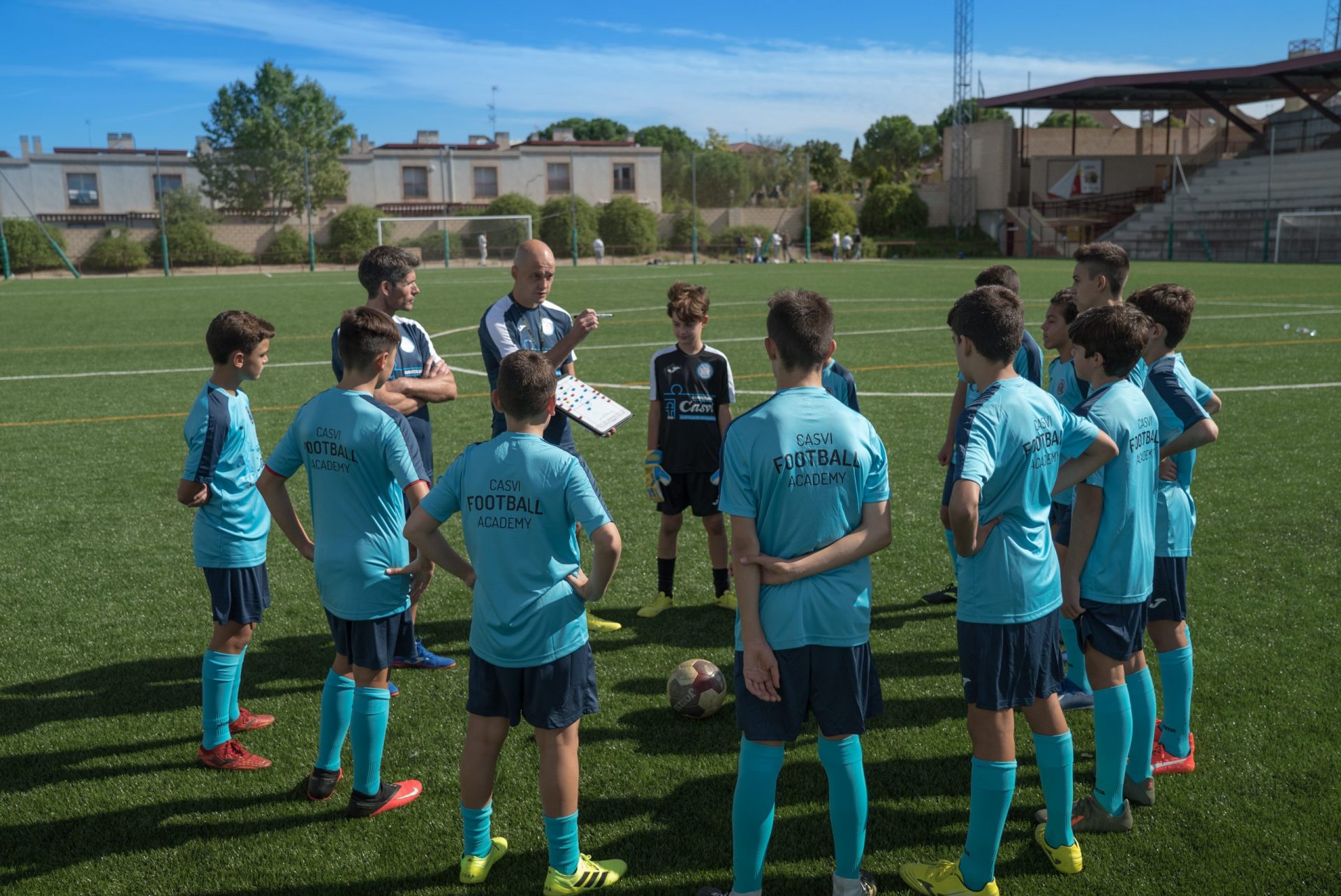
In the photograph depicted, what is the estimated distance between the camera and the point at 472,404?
43.4 feet

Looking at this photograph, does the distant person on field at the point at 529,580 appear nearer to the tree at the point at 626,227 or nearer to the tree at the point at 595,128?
the tree at the point at 626,227

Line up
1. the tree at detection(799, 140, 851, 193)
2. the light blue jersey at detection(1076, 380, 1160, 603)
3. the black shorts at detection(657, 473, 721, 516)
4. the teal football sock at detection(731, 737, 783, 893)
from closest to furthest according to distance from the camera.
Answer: the teal football sock at detection(731, 737, 783, 893) < the light blue jersey at detection(1076, 380, 1160, 603) < the black shorts at detection(657, 473, 721, 516) < the tree at detection(799, 140, 851, 193)

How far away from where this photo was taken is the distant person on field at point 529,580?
3311 millimetres

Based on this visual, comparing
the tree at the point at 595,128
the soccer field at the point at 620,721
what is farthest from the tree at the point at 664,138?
the soccer field at the point at 620,721

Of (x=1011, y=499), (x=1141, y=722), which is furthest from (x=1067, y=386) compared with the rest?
(x=1011, y=499)

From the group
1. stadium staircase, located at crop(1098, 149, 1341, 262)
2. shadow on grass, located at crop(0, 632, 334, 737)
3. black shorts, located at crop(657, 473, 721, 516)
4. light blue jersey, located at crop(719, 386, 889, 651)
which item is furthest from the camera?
stadium staircase, located at crop(1098, 149, 1341, 262)

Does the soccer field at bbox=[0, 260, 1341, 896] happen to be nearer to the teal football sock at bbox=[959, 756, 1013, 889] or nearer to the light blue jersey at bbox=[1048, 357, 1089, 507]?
the teal football sock at bbox=[959, 756, 1013, 889]

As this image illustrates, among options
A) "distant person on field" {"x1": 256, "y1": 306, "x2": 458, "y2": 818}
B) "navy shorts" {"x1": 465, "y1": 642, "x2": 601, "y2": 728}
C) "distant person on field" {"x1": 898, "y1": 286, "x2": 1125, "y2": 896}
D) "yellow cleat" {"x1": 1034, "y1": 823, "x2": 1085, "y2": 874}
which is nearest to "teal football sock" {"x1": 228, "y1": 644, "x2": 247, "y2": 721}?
"distant person on field" {"x1": 256, "y1": 306, "x2": 458, "y2": 818}

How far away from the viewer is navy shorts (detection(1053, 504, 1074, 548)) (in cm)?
452

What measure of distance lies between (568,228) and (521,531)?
5659cm

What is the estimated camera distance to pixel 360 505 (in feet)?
12.7

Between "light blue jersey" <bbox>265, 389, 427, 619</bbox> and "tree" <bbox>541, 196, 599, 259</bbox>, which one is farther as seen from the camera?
"tree" <bbox>541, 196, 599, 259</bbox>

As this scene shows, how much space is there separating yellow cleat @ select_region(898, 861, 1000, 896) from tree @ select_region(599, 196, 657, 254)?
191 feet

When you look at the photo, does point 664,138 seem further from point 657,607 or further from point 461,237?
point 657,607
